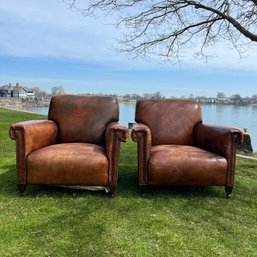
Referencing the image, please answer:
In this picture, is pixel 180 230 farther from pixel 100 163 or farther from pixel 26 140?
pixel 26 140

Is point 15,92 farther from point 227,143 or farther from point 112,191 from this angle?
point 227,143

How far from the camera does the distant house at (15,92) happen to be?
2370 inches

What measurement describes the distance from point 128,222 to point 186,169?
815mm

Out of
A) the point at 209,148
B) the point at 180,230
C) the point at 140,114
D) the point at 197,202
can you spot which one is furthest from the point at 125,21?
the point at 180,230

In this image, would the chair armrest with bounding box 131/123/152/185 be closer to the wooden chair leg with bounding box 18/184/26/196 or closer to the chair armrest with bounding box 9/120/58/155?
the chair armrest with bounding box 9/120/58/155

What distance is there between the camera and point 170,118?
150 inches

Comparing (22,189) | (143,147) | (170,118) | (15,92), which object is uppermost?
(170,118)

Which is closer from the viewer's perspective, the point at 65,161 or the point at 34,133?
the point at 65,161

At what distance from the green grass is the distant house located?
59154 millimetres

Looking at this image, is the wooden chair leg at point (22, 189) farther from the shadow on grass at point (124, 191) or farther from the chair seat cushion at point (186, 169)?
the chair seat cushion at point (186, 169)

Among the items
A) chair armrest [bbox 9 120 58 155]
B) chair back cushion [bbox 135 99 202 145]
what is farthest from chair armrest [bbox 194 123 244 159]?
chair armrest [bbox 9 120 58 155]

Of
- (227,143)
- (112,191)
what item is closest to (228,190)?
(227,143)

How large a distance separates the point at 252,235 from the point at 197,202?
71cm

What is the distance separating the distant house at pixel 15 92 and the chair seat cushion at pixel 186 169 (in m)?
59.3
